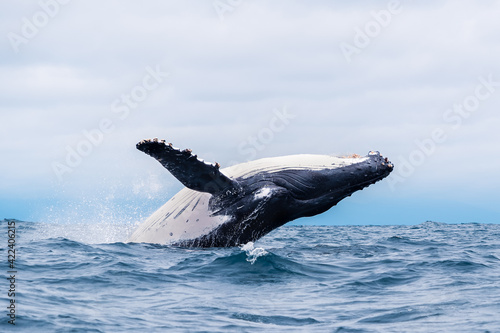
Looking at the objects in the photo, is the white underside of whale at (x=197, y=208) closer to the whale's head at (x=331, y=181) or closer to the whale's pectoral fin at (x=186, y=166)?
the whale's head at (x=331, y=181)

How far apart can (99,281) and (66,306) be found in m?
1.63

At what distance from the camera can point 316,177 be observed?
500 inches

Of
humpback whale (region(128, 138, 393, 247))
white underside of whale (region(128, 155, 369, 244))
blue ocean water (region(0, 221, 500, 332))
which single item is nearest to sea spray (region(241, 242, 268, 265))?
blue ocean water (region(0, 221, 500, 332))

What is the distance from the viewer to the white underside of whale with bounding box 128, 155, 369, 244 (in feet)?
39.9

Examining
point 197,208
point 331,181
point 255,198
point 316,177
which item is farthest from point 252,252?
point 331,181

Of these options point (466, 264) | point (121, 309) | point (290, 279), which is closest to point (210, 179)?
point (290, 279)

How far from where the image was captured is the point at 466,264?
40.8 feet

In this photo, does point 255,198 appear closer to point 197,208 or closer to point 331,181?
point 197,208

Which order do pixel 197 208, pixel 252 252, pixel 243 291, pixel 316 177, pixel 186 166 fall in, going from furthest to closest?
1. pixel 316 177
2. pixel 197 208
3. pixel 252 252
4. pixel 186 166
5. pixel 243 291

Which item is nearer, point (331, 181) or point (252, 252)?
point (252, 252)

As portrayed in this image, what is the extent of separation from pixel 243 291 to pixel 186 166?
257 centimetres

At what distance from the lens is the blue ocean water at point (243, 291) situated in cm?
731

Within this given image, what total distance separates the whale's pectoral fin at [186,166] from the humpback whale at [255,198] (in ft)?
0.14

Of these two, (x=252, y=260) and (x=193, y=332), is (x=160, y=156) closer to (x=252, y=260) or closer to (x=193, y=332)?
(x=252, y=260)
